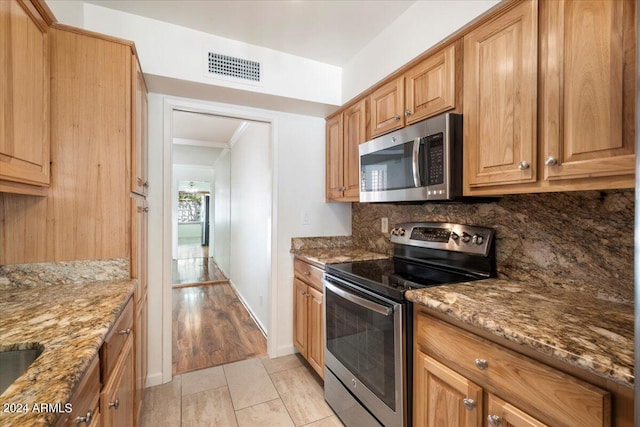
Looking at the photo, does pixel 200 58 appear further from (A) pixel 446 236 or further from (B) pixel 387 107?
(A) pixel 446 236

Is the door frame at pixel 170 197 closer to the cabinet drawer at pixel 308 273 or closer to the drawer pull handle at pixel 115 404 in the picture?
the cabinet drawer at pixel 308 273

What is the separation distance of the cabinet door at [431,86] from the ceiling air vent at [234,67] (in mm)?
1164

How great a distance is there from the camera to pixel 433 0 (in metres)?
1.65

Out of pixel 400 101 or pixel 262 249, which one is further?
pixel 262 249

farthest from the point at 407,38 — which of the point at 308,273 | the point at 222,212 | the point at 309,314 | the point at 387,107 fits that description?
the point at 222,212

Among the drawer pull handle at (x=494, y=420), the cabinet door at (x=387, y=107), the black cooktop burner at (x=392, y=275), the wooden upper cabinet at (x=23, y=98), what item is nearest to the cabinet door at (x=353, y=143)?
the cabinet door at (x=387, y=107)

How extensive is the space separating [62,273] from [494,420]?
6.37 feet

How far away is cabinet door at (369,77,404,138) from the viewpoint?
188 centimetres

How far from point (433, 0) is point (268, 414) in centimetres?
270

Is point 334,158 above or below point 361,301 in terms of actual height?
A: above

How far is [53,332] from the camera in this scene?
0.91 metres

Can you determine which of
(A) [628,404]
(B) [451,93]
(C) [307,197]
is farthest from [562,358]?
(C) [307,197]

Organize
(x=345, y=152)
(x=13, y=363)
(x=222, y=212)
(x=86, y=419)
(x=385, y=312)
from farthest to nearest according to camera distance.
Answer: (x=222, y=212) → (x=345, y=152) → (x=385, y=312) → (x=13, y=363) → (x=86, y=419)

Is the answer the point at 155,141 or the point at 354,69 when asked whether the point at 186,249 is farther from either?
the point at 354,69
